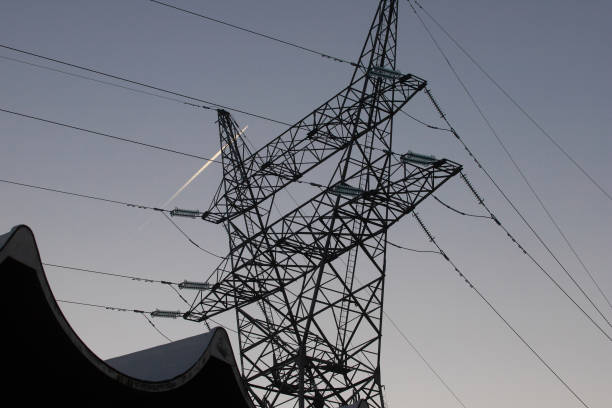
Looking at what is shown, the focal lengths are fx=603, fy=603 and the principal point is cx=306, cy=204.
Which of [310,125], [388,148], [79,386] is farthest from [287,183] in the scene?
[79,386]

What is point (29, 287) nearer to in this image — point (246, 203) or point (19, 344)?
Result: point (19, 344)

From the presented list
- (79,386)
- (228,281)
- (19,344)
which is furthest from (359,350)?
(19,344)

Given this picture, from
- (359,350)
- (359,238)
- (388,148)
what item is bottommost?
(359,350)

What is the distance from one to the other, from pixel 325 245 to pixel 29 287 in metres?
13.2

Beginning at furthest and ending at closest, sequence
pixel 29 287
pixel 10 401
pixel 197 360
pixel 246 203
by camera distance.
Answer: pixel 246 203 < pixel 197 360 < pixel 10 401 < pixel 29 287

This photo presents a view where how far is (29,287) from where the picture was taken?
39.2ft

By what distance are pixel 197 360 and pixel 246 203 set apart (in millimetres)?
12785

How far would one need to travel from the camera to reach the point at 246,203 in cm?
2741

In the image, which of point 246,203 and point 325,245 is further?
point 246,203

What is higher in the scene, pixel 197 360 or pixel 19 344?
pixel 19 344

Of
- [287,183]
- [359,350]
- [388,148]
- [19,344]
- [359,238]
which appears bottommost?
[359,350]


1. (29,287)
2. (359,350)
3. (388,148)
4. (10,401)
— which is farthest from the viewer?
(388,148)

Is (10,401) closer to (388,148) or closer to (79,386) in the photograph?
(79,386)

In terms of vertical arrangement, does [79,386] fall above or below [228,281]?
below
